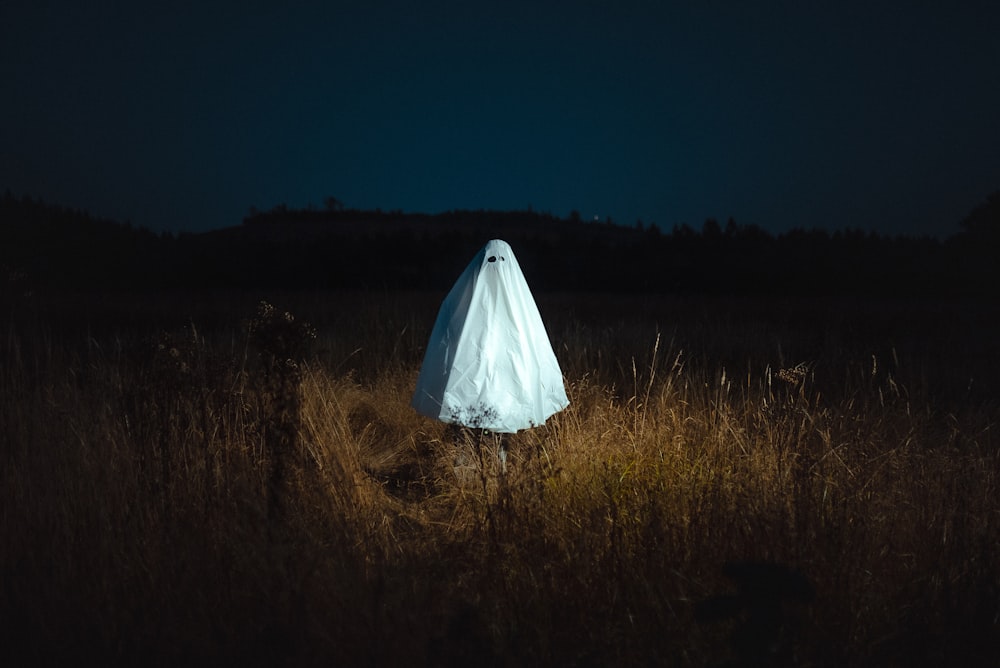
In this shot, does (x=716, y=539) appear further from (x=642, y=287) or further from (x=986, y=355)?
(x=642, y=287)

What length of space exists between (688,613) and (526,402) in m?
1.92

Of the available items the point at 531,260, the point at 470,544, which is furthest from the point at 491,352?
the point at 531,260

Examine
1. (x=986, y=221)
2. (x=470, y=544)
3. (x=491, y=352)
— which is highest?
(x=986, y=221)

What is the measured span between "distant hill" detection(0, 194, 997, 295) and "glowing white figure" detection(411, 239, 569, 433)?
A: 1875 cm

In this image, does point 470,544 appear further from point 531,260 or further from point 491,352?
point 531,260

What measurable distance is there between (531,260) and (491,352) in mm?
23071

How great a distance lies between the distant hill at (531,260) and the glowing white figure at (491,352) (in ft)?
61.5

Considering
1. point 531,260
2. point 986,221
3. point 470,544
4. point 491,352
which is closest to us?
point 470,544

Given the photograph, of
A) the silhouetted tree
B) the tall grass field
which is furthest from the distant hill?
the tall grass field


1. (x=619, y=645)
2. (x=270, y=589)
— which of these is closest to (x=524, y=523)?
(x=619, y=645)

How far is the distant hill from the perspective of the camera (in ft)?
66.5

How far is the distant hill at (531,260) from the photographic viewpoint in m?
20.3

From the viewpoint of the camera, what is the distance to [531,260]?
26938mm

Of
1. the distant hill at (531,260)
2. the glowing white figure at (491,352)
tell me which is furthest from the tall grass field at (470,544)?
the distant hill at (531,260)
